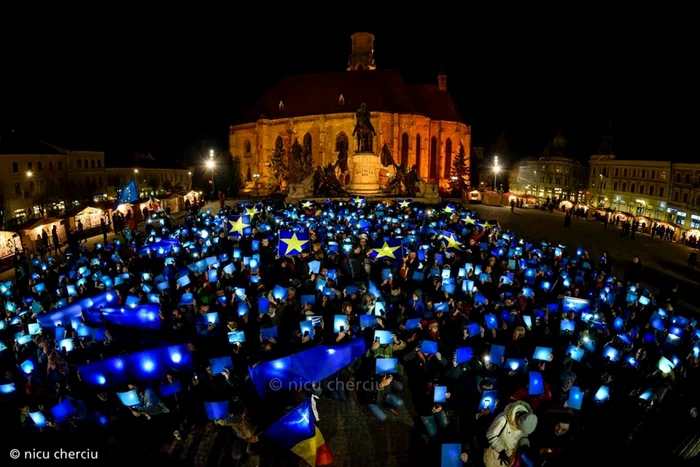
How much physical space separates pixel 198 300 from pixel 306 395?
16.2 feet

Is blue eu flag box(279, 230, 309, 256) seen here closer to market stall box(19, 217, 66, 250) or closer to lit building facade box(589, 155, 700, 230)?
market stall box(19, 217, 66, 250)

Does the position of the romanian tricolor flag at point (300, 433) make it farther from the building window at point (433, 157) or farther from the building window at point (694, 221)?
the building window at point (433, 157)

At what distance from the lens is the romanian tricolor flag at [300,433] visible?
5703mm

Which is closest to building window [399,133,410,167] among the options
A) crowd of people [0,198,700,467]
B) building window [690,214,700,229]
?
building window [690,214,700,229]

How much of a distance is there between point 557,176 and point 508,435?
66.5 m

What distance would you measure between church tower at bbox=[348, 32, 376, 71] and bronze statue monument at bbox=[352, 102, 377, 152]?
114 feet

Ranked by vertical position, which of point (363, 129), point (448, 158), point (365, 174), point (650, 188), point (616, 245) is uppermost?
point (363, 129)

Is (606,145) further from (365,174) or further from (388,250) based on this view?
(388,250)

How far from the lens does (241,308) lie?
31.3ft

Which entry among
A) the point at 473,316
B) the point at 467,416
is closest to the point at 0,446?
the point at 467,416

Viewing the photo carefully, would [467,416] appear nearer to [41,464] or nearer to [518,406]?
[518,406]

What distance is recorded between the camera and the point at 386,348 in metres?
7.86

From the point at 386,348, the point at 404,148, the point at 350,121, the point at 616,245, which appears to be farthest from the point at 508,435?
the point at 404,148

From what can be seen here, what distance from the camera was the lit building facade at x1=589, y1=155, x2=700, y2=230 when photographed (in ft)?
131
